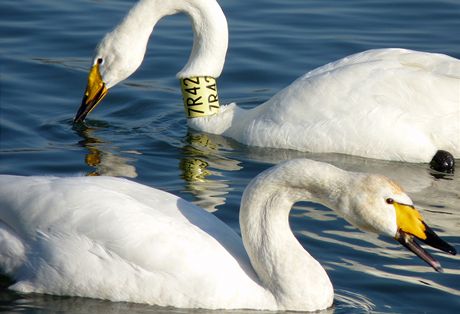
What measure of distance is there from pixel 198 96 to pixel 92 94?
93cm

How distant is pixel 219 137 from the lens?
11.3 meters

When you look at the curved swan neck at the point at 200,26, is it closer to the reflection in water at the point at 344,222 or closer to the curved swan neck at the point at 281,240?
the reflection in water at the point at 344,222

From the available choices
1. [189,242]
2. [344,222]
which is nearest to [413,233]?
[189,242]

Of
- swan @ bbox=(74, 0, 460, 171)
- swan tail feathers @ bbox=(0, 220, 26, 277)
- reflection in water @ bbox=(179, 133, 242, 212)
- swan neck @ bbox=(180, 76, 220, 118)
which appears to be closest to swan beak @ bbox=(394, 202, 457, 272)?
swan tail feathers @ bbox=(0, 220, 26, 277)

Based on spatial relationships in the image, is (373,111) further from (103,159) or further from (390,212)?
(390,212)

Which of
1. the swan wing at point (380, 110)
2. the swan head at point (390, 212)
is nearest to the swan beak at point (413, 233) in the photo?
the swan head at point (390, 212)

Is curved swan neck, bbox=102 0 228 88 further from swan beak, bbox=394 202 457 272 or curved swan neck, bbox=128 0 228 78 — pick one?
swan beak, bbox=394 202 457 272

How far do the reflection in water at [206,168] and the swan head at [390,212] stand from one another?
224cm

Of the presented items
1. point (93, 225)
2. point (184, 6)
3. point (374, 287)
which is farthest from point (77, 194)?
point (184, 6)

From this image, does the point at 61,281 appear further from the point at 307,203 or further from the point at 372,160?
the point at 372,160

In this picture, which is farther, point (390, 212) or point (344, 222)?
point (344, 222)

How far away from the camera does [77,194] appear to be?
729 centimetres

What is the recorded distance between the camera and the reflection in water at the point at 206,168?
30.9 ft

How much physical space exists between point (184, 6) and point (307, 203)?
2.99 m
